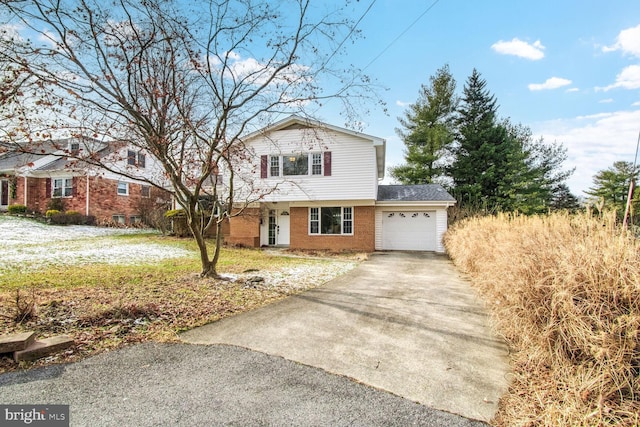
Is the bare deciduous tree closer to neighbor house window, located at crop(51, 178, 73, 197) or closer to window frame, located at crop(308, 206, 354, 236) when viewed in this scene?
window frame, located at crop(308, 206, 354, 236)

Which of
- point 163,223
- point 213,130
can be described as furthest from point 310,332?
point 163,223

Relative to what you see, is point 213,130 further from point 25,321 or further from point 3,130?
point 25,321

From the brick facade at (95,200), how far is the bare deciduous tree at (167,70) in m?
15.7

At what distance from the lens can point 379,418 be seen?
8.23 ft

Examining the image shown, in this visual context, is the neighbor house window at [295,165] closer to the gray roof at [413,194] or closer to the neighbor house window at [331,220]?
the neighbor house window at [331,220]

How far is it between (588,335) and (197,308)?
525 centimetres

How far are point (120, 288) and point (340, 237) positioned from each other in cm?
1047

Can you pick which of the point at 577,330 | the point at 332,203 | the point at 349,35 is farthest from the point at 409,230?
the point at 577,330

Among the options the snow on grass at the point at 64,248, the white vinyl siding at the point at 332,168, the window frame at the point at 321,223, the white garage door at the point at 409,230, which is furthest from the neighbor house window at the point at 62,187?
the white garage door at the point at 409,230

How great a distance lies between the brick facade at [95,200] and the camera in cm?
2116

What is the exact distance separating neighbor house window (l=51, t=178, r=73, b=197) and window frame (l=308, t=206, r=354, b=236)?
58.5ft

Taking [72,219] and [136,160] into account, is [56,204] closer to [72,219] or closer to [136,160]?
[72,219]

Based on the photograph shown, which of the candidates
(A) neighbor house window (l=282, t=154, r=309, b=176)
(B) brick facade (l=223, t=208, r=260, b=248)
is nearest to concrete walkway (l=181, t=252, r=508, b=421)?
(A) neighbor house window (l=282, t=154, r=309, b=176)

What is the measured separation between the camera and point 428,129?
2580cm
